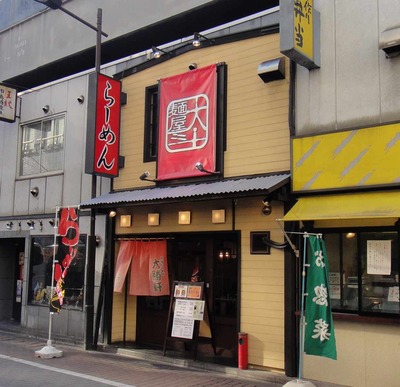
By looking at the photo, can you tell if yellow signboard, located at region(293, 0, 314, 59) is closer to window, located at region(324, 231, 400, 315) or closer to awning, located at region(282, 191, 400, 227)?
awning, located at region(282, 191, 400, 227)

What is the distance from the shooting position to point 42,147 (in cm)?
1476

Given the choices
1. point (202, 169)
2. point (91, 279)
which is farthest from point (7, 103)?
point (202, 169)

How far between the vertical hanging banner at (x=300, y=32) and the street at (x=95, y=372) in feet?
18.6

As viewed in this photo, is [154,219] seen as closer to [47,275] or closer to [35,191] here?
[47,275]

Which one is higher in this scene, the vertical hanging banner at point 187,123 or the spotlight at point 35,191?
the vertical hanging banner at point 187,123

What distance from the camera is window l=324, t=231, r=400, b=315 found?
8.17 m

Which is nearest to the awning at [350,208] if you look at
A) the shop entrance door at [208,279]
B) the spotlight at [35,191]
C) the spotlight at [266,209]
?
the spotlight at [266,209]

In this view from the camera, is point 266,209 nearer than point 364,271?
No

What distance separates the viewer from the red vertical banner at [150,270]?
11320 mm

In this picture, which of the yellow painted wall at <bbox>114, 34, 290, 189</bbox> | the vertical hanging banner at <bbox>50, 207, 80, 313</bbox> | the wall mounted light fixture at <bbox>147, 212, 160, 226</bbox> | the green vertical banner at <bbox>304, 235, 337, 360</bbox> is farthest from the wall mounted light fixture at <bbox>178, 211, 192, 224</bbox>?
the green vertical banner at <bbox>304, 235, 337, 360</bbox>

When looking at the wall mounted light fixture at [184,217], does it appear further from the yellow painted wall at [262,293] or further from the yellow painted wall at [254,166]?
the yellow painted wall at [262,293]

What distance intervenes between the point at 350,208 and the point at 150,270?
5.16 m

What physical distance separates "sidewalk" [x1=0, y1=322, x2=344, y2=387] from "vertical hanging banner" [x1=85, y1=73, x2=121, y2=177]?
13.6 ft

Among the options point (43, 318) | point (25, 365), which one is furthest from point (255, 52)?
point (43, 318)
